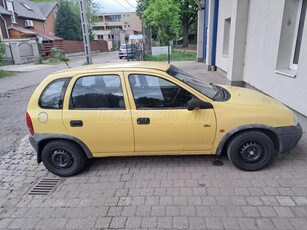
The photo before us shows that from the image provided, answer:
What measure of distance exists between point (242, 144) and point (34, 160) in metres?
3.56

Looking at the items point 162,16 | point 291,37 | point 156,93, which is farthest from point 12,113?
point 162,16

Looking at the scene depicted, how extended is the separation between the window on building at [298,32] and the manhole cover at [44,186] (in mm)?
5516

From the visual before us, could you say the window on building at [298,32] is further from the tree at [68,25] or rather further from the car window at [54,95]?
the tree at [68,25]

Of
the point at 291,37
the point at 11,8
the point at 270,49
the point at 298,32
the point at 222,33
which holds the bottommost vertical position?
the point at 270,49

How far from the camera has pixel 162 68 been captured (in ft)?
11.9

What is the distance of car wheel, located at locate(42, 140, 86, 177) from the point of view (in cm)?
357

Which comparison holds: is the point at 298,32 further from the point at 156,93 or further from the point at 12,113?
the point at 12,113

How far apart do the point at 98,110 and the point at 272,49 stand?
4801mm

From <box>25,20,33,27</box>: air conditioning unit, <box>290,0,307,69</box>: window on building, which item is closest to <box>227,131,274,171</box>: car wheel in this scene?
<box>290,0,307,69</box>: window on building

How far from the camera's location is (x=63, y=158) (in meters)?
3.62

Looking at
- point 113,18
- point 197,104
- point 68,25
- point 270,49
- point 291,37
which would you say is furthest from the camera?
point 113,18

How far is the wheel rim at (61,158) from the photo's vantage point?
3615 millimetres

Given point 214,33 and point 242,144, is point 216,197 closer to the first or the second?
point 242,144

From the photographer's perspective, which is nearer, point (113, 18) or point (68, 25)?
point (68, 25)
